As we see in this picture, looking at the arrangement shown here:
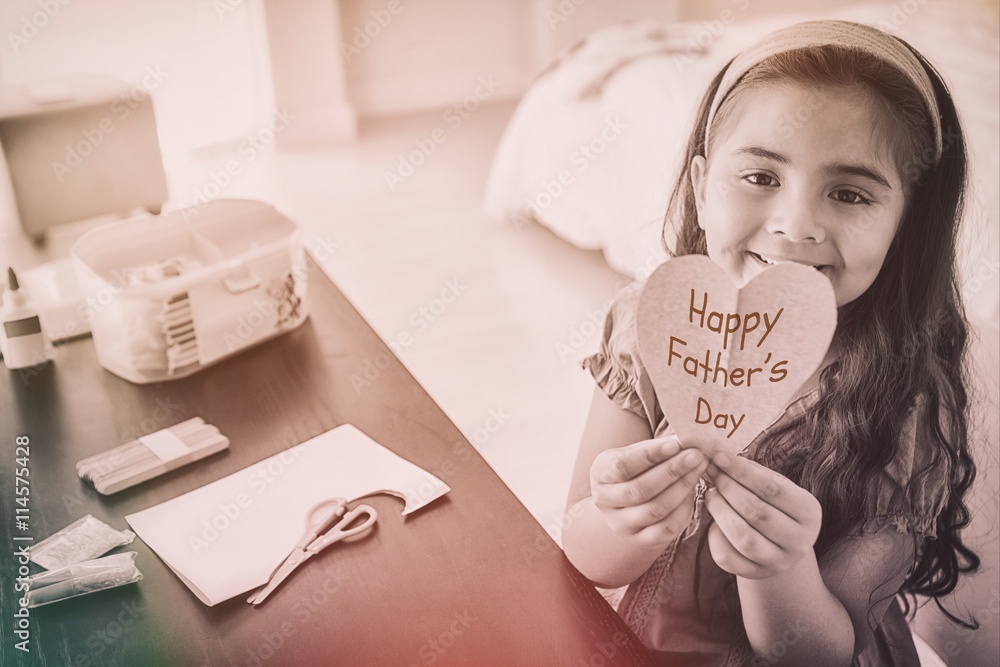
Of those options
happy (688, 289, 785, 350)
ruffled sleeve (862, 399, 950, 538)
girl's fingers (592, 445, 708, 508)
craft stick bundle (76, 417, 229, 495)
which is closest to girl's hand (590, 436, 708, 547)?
girl's fingers (592, 445, 708, 508)

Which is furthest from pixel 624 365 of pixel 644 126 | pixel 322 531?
pixel 644 126

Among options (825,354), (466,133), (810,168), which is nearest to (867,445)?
(825,354)

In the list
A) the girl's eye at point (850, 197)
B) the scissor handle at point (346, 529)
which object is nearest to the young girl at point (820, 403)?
the girl's eye at point (850, 197)

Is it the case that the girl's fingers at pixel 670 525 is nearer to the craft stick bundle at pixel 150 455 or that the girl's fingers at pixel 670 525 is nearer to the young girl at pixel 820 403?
the young girl at pixel 820 403

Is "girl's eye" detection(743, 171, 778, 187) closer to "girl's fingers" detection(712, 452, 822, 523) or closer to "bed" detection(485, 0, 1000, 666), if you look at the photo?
"bed" detection(485, 0, 1000, 666)

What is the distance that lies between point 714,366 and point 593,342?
248 millimetres

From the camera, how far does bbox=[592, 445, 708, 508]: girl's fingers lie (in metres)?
0.72

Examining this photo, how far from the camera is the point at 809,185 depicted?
0.73 m

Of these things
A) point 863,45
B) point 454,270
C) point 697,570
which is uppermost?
point 863,45

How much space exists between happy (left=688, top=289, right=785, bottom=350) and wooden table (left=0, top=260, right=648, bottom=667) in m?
0.28

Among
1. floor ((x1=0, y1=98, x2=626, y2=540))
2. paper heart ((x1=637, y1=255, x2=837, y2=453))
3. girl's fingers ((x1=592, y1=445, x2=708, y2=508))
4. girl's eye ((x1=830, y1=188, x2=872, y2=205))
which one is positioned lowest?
floor ((x1=0, y1=98, x2=626, y2=540))

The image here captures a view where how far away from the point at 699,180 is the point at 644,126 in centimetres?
48

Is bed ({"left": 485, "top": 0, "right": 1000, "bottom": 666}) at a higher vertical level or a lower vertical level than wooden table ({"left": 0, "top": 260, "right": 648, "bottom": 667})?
higher

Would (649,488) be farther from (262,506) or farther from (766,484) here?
(262,506)
